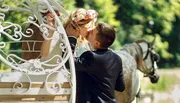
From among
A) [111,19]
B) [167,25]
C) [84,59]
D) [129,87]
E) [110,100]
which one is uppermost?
[84,59]

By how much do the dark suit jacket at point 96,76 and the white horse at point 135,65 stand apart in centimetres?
250

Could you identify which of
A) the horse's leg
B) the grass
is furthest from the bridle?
the grass

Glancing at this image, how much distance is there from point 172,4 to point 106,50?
14.6m

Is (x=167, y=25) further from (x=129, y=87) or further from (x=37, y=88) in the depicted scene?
(x=37, y=88)

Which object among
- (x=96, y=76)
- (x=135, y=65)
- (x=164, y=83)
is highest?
(x=96, y=76)

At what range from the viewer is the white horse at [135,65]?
8078mm

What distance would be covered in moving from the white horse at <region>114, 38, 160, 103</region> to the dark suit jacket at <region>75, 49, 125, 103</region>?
8.19 feet

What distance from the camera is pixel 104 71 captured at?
5.46m

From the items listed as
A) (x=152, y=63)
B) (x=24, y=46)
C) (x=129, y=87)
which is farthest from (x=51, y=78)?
(x=152, y=63)

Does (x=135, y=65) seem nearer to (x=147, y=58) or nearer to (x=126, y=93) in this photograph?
(x=126, y=93)

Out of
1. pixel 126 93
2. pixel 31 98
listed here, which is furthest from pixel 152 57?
pixel 31 98

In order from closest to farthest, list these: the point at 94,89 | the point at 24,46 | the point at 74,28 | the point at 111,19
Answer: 1. the point at 94,89
2. the point at 74,28
3. the point at 24,46
4. the point at 111,19

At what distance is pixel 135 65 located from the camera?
8352 millimetres

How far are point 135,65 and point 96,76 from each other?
2.96 m
